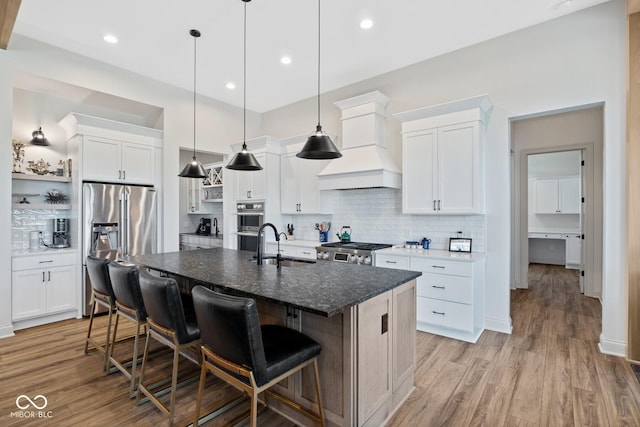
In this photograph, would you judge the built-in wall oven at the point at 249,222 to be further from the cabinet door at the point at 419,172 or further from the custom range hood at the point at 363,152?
the cabinet door at the point at 419,172

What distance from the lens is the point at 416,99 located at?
14.0ft

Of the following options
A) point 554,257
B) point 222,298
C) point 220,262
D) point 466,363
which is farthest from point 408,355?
point 554,257

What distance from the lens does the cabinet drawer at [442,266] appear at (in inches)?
129

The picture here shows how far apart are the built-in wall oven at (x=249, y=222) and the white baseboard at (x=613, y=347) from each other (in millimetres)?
4482

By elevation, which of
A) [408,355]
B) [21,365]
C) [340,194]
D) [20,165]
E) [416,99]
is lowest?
[21,365]

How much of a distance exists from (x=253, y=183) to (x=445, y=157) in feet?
10.4

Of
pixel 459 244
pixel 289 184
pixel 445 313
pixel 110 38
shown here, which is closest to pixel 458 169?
pixel 459 244

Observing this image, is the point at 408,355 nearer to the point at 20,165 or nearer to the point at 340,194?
the point at 340,194

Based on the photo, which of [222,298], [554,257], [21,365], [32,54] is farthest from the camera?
[554,257]

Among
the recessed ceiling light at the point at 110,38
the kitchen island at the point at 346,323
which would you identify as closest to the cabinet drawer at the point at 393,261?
the kitchen island at the point at 346,323

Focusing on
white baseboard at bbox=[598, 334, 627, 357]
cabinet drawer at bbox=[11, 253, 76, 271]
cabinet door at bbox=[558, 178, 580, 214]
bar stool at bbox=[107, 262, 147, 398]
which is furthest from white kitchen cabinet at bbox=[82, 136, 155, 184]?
cabinet door at bbox=[558, 178, 580, 214]

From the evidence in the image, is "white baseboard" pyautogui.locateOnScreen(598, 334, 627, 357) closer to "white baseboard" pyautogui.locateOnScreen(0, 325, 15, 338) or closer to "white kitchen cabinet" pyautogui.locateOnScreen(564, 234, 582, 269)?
"white kitchen cabinet" pyautogui.locateOnScreen(564, 234, 582, 269)

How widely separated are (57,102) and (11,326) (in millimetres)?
2999

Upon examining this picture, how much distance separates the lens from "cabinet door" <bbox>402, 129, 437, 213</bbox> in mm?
3791
